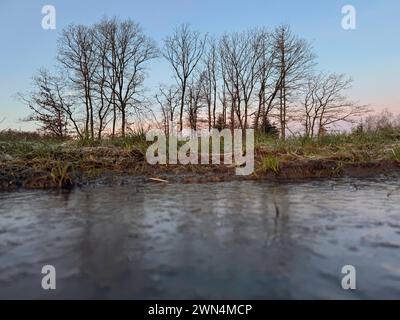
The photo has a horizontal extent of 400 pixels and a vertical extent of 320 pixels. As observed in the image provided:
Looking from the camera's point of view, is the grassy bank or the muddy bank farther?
the grassy bank

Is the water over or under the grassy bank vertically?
under

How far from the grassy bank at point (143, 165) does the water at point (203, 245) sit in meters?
1.38

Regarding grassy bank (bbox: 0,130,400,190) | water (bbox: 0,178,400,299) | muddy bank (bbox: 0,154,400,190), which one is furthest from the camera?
grassy bank (bbox: 0,130,400,190)

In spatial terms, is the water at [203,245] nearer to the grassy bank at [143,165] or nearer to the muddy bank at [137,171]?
the muddy bank at [137,171]

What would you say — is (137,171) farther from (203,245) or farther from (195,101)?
(195,101)

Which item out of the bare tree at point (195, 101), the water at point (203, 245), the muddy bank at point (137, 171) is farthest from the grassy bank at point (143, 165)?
the bare tree at point (195, 101)

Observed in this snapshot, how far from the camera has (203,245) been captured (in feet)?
6.95

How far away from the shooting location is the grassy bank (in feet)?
16.3

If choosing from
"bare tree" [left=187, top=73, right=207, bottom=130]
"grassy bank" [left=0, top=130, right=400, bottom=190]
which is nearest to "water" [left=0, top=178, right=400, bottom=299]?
"grassy bank" [left=0, top=130, right=400, bottom=190]

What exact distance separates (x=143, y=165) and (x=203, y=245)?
162 inches

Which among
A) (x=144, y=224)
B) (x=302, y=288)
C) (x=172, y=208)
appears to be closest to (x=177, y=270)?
(x=302, y=288)

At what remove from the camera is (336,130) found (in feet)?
28.6

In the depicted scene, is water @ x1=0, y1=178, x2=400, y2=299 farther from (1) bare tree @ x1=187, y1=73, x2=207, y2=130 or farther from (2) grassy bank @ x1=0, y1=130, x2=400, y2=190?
(1) bare tree @ x1=187, y1=73, x2=207, y2=130

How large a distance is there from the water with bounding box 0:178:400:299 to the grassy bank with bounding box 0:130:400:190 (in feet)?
4.54
